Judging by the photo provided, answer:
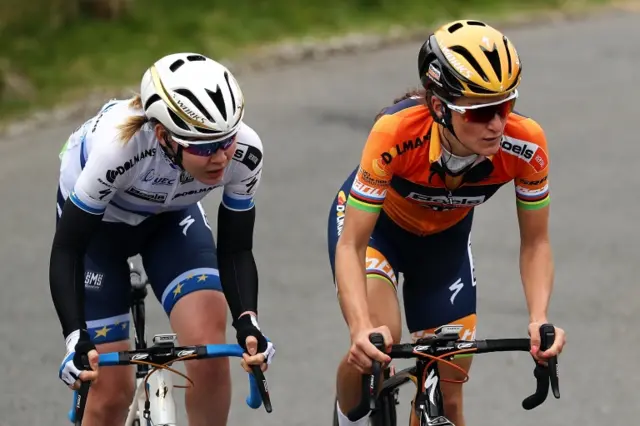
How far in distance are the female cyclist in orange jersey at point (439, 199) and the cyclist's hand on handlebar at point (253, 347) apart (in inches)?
13.0

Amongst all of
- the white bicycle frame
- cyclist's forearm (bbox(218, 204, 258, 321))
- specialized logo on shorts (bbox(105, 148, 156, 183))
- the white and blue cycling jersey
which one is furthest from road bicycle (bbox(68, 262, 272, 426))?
specialized logo on shorts (bbox(105, 148, 156, 183))

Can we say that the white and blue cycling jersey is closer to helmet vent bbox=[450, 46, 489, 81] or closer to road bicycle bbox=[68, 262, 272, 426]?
road bicycle bbox=[68, 262, 272, 426]

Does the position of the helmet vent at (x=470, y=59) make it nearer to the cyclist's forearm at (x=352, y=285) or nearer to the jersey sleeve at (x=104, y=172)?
the cyclist's forearm at (x=352, y=285)

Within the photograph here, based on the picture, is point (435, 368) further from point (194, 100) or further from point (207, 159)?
point (194, 100)

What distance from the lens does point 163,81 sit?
4934mm

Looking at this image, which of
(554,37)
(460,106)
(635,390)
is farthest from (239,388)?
(554,37)

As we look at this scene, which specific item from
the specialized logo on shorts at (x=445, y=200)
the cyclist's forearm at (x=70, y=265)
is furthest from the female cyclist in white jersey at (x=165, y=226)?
Answer: the specialized logo on shorts at (x=445, y=200)

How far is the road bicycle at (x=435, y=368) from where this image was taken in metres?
4.51

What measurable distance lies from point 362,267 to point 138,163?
100cm

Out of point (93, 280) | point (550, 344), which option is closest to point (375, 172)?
point (550, 344)

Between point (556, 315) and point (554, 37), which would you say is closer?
point (556, 315)

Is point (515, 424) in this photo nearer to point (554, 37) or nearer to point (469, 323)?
point (469, 323)

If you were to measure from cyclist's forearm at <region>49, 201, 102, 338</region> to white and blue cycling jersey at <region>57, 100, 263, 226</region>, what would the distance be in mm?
58

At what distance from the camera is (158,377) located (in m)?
4.99
